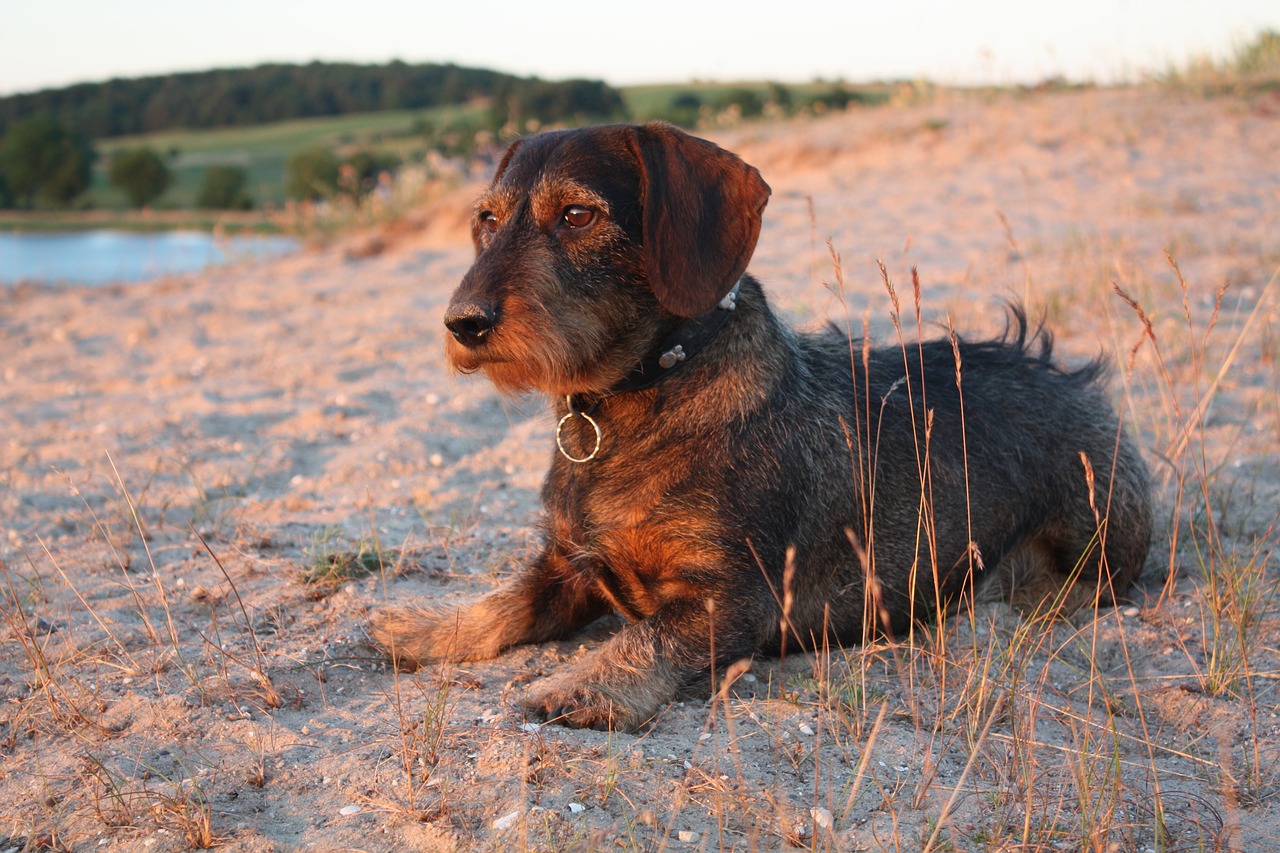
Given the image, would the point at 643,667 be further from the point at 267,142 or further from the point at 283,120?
the point at 283,120

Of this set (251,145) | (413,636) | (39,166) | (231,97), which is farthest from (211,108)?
(413,636)

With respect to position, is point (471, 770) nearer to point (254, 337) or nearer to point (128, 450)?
point (128, 450)

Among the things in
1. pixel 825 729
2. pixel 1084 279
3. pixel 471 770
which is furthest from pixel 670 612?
pixel 1084 279

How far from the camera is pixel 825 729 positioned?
11.8 ft

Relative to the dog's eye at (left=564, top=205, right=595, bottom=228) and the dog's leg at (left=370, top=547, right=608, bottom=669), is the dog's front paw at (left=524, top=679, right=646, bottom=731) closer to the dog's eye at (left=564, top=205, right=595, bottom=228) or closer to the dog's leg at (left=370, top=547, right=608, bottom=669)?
the dog's leg at (left=370, top=547, right=608, bottom=669)

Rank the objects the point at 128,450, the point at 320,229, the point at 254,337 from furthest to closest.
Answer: the point at 320,229 < the point at 254,337 < the point at 128,450

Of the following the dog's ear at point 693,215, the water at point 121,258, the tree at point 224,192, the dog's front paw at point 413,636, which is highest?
the tree at point 224,192

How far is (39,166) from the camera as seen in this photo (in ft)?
154

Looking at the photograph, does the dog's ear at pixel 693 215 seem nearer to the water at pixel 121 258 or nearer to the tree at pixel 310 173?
the water at pixel 121 258

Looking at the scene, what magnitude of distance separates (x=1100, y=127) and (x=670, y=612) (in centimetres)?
1595

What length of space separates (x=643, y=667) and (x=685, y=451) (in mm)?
811

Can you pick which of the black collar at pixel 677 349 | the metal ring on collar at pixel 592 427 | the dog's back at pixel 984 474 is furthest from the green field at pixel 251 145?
the black collar at pixel 677 349

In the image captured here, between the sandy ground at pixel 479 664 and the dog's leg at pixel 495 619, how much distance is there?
4.8 inches

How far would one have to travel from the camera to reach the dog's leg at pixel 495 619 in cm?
427
